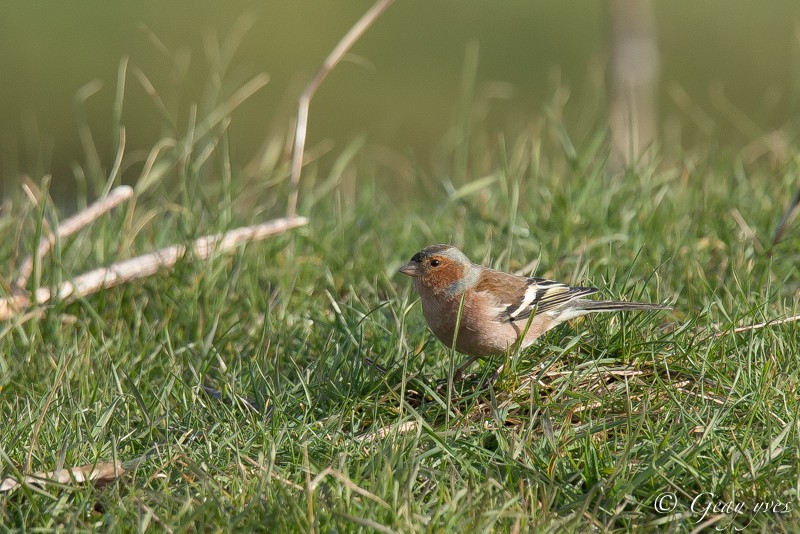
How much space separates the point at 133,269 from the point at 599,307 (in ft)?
7.82

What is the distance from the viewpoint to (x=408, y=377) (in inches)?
149

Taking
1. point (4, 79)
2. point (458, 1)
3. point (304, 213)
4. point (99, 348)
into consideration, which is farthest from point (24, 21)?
point (99, 348)

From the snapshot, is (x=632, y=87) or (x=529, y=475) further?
(x=632, y=87)

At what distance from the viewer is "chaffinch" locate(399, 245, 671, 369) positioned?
3.96 m

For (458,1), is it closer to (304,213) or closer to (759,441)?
(304,213)

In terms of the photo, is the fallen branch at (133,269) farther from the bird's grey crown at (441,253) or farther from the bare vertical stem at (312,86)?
the bird's grey crown at (441,253)

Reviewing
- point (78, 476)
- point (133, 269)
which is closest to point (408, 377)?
point (78, 476)

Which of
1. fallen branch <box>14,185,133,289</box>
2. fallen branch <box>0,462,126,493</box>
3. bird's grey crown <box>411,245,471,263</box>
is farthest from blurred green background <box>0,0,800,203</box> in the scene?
fallen branch <box>0,462,126,493</box>

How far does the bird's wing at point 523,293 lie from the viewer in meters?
4.08

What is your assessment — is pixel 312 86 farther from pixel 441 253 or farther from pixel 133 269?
pixel 441 253

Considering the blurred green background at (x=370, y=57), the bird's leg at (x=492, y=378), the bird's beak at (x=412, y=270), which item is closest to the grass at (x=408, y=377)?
the bird's leg at (x=492, y=378)

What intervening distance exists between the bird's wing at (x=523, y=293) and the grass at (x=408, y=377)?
0.17 m

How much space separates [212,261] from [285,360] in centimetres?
89

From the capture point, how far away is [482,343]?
396 cm
